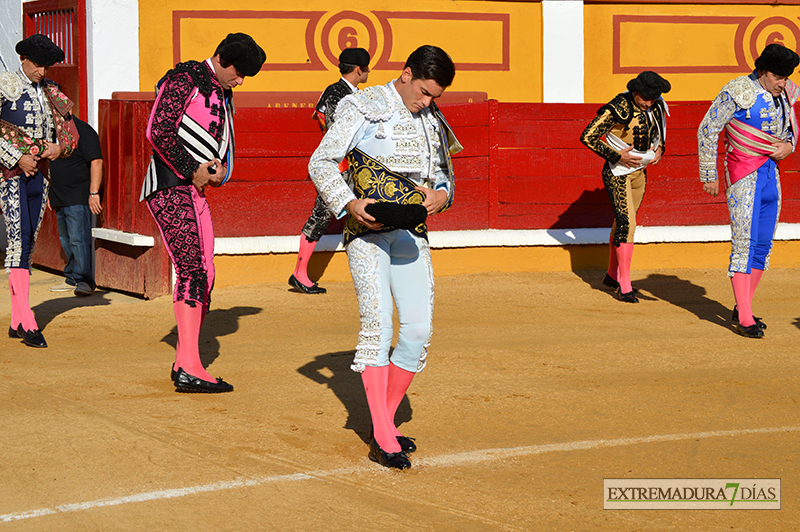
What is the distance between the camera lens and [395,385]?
12.8ft

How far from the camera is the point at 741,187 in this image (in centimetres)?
630

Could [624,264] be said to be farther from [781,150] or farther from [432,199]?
[432,199]

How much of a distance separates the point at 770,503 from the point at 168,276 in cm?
525

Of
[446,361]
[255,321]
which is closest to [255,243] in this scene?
[255,321]

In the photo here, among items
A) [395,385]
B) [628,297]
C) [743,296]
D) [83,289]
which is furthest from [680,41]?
[395,385]

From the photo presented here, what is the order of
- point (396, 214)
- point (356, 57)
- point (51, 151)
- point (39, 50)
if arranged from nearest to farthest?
point (396, 214) < point (39, 50) < point (51, 151) < point (356, 57)

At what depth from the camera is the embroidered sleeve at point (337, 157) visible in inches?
142

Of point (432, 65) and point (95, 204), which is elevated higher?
point (432, 65)

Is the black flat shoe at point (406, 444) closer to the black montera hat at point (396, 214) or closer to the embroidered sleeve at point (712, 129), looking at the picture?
the black montera hat at point (396, 214)

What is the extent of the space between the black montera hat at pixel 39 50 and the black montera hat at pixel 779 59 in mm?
4112

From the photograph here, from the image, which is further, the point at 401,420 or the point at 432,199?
the point at 401,420

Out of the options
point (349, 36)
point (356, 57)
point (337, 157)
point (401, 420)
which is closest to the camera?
point (337, 157)

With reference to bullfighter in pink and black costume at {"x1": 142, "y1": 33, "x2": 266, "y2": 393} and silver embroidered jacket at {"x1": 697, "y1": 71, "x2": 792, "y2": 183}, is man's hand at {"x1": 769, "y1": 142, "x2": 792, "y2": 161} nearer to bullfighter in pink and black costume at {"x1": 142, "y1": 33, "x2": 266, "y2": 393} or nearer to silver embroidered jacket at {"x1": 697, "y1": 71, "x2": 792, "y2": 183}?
silver embroidered jacket at {"x1": 697, "y1": 71, "x2": 792, "y2": 183}

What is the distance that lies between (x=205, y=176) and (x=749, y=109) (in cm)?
348
